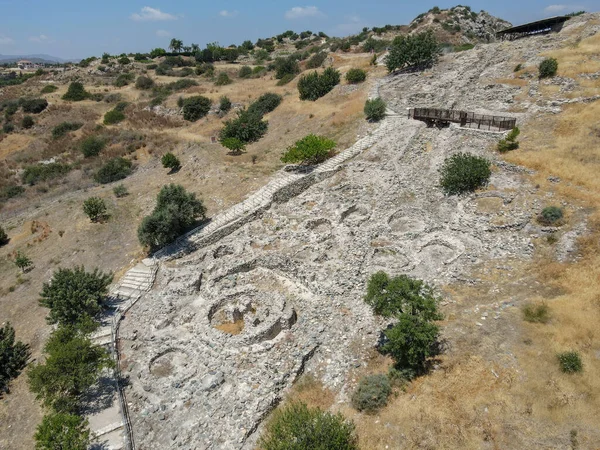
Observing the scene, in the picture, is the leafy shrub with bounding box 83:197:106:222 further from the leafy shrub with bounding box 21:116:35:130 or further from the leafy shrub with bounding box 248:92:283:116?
the leafy shrub with bounding box 21:116:35:130

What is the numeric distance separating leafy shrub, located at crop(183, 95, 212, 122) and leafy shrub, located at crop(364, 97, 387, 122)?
92.0ft

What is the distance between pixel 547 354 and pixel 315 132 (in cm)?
2877

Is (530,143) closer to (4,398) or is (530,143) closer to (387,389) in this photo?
(387,389)

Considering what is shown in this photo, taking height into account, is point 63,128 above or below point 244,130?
below

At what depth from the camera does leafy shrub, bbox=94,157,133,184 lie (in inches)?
1505

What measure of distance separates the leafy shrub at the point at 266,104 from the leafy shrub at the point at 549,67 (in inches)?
1162

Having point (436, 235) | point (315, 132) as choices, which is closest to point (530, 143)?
point (436, 235)

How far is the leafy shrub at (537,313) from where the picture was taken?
14781 millimetres

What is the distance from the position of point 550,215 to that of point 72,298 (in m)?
25.3

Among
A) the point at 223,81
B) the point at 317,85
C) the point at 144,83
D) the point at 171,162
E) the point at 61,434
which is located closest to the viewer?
the point at 61,434

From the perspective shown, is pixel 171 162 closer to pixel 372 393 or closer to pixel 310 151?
pixel 310 151

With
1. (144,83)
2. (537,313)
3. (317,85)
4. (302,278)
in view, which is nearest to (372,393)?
(537,313)

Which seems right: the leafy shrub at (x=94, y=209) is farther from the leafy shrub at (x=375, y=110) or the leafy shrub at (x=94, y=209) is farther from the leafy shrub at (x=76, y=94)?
the leafy shrub at (x=76, y=94)

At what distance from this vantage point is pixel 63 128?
5444cm
